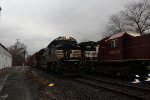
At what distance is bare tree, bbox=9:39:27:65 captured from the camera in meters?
125

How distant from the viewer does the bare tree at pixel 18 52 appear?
411 feet

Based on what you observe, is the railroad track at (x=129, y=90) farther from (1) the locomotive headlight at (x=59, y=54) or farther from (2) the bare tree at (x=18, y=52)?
(2) the bare tree at (x=18, y=52)

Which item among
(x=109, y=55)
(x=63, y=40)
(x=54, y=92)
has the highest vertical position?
(x=63, y=40)

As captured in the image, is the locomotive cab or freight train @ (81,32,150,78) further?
the locomotive cab

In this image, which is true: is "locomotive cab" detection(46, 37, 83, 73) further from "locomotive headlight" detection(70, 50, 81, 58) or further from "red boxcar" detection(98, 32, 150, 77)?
"red boxcar" detection(98, 32, 150, 77)

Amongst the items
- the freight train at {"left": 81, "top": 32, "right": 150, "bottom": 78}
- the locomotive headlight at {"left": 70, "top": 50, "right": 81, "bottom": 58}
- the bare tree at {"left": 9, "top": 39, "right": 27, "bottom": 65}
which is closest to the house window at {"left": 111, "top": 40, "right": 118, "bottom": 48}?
the freight train at {"left": 81, "top": 32, "right": 150, "bottom": 78}

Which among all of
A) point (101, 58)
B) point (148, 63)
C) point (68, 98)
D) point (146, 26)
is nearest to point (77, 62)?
point (101, 58)

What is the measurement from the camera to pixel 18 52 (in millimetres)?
135500

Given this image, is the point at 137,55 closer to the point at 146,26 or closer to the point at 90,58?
the point at 90,58

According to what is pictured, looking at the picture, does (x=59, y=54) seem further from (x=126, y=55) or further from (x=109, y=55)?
→ (x=126, y=55)

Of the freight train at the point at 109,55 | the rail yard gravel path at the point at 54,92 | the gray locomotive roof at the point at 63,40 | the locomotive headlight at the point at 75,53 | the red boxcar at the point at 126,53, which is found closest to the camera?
the rail yard gravel path at the point at 54,92

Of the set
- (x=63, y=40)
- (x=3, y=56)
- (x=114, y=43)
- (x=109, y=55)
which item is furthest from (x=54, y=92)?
(x=3, y=56)

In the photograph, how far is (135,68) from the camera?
1806 centimetres

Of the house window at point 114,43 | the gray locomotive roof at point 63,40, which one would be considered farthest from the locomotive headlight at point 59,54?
the house window at point 114,43
